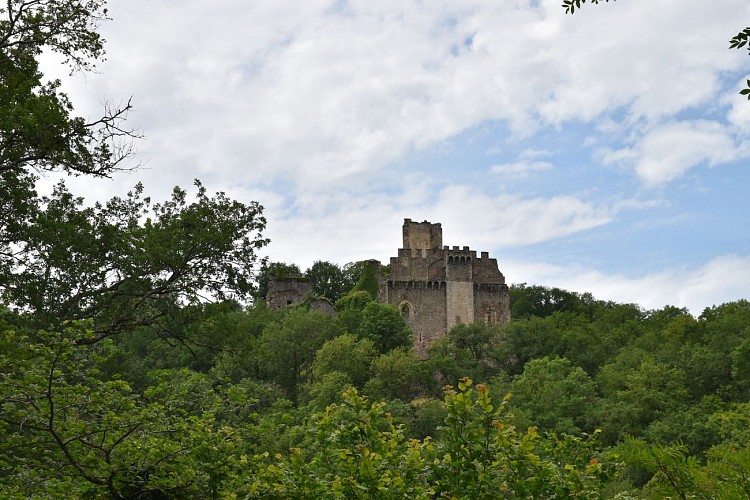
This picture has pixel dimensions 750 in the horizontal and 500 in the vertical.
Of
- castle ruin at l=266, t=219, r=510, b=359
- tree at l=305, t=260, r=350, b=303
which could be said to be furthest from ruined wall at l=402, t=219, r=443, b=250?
tree at l=305, t=260, r=350, b=303

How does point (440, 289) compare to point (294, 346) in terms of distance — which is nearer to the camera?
point (294, 346)

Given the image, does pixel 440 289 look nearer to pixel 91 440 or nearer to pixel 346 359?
pixel 346 359

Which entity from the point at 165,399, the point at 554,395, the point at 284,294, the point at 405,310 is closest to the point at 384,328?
the point at 405,310

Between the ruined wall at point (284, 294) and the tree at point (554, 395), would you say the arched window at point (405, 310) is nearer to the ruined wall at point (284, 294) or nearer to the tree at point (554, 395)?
the tree at point (554, 395)

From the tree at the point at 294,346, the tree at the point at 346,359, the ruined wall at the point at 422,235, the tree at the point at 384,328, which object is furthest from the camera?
the ruined wall at the point at 422,235

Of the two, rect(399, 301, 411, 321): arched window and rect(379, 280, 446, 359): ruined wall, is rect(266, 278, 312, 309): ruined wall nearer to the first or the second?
rect(379, 280, 446, 359): ruined wall

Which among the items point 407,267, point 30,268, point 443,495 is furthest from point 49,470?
point 407,267

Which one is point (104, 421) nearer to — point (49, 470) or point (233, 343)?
point (49, 470)

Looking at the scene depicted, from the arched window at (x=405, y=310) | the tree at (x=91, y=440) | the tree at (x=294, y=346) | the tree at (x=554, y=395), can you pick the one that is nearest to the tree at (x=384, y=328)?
the tree at (x=294, y=346)

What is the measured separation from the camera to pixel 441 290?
51.4 meters

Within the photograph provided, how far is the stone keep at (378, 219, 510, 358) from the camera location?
50.7 metres

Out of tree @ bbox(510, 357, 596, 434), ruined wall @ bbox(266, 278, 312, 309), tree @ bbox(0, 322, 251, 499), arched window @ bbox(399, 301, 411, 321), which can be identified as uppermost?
ruined wall @ bbox(266, 278, 312, 309)

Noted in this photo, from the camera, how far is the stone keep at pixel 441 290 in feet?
166

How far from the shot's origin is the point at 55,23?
38.9ft
